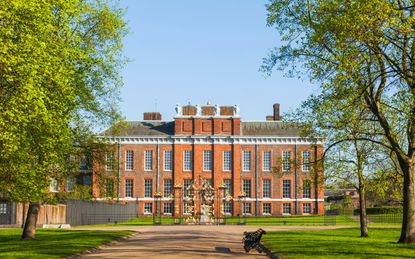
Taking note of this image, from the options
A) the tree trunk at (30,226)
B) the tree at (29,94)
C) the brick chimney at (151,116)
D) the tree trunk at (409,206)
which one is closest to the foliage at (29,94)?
the tree at (29,94)

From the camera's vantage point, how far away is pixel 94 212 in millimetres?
53562

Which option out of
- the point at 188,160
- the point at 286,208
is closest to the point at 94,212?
the point at 188,160

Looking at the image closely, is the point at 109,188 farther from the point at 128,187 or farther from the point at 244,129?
the point at 244,129

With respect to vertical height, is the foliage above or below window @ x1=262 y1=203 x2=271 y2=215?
above

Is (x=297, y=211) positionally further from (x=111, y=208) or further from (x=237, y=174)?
(x=111, y=208)

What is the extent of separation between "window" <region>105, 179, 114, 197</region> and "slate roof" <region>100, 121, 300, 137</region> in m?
42.5

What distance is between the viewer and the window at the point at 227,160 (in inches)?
2975

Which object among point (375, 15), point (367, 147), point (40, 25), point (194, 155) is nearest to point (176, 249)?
point (40, 25)

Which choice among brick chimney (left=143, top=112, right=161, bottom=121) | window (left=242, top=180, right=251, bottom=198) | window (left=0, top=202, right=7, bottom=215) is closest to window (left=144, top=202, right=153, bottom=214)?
window (left=242, top=180, right=251, bottom=198)

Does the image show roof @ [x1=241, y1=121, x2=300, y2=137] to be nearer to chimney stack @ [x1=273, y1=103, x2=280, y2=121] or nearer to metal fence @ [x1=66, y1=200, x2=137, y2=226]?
chimney stack @ [x1=273, y1=103, x2=280, y2=121]

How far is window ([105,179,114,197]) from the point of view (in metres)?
32.3

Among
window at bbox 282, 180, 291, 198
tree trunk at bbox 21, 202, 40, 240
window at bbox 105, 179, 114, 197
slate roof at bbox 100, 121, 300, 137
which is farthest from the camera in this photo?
slate roof at bbox 100, 121, 300, 137

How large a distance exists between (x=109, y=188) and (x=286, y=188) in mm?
45709

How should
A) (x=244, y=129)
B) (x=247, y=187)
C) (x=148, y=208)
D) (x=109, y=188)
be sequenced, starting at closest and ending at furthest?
(x=109, y=188) < (x=148, y=208) < (x=247, y=187) < (x=244, y=129)
